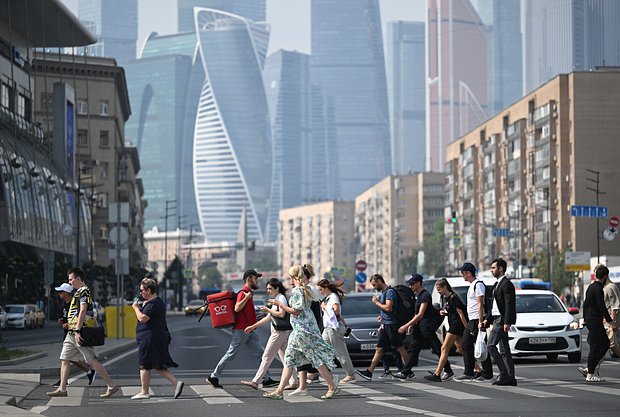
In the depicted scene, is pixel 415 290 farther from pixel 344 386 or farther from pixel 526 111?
pixel 526 111

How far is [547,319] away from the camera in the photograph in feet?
84.6

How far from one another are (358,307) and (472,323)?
8.75m

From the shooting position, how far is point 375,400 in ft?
54.7

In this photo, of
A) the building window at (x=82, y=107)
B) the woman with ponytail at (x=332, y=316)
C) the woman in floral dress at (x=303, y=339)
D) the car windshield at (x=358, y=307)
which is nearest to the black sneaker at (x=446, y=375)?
the woman with ponytail at (x=332, y=316)

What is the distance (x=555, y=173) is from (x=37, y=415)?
9965 centimetres

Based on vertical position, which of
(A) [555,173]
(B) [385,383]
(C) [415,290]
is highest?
(A) [555,173]

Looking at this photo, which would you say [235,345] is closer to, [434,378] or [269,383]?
[269,383]

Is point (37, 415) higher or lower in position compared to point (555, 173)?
lower

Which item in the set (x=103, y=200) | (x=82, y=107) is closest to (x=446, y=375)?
(x=103, y=200)

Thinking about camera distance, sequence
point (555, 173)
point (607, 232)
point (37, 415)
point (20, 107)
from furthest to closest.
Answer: point (555, 173) → point (20, 107) → point (607, 232) → point (37, 415)

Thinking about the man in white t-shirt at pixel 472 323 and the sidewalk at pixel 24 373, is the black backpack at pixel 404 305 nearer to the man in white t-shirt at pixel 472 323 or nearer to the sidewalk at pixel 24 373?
the man in white t-shirt at pixel 472 323

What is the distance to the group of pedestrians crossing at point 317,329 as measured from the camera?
1745 centimetres

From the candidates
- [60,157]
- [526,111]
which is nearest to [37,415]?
[60,157]

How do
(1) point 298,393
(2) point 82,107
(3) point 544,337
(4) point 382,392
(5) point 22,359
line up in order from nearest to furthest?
(1) point 298,393 → (4) point 382,392 → (3) point 544,337 → (5) point 22,359 → (2) point 82,107
